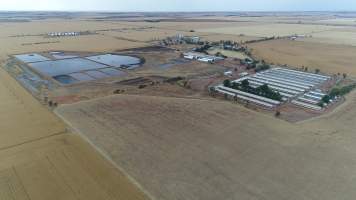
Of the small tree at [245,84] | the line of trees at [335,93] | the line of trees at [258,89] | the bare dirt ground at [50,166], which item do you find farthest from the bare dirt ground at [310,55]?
the bare dirt ground at [50,166]

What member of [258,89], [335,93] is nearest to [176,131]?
[258,89]

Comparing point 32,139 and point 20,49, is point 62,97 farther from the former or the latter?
point 20,49

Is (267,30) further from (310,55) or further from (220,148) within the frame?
(220,148)

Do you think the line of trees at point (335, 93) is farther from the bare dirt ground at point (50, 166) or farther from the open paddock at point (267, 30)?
the open paddock at point (267, 30)

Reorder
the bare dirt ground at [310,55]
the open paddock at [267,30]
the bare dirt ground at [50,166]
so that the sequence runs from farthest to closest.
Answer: the open paddock at [267,30] → the bare dirt ground at [310,55] → the bare dirt ground at [50,166]

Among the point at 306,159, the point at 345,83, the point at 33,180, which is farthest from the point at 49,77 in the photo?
the point at 345,83

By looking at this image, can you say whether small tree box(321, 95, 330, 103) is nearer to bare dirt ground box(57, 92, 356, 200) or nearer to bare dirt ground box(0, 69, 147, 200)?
bare dirt ground box(57, 92, 356, 200)
